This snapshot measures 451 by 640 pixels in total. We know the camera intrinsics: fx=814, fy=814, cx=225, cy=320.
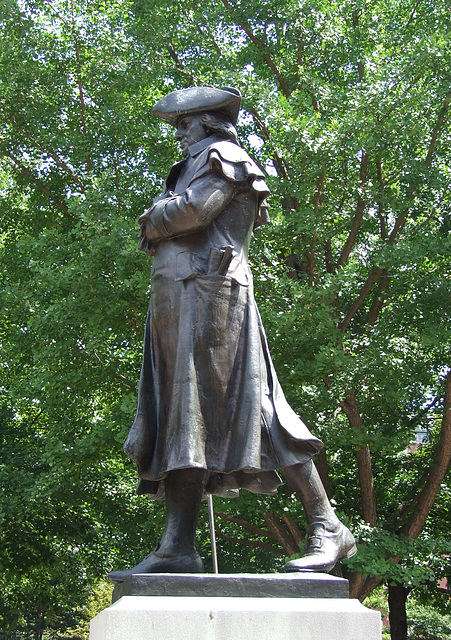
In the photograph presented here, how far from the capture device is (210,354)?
4.04 m

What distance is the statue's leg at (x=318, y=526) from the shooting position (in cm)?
380

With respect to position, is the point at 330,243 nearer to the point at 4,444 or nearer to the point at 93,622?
the point at 4,444

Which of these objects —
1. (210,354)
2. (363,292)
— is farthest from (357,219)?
(210,354)

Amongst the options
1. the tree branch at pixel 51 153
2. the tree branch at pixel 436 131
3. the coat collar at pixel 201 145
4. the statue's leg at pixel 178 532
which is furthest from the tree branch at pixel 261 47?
the statue's leg at pixel 178 532

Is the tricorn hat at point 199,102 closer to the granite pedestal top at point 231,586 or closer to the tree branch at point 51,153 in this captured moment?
the granite pedestal top at point 231,586

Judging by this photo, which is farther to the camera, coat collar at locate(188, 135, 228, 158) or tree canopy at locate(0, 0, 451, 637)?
tree canopy at locate(0, 0, 451, 637)

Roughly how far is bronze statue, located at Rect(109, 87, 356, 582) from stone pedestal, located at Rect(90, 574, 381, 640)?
13.8 inches

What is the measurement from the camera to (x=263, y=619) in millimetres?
3188

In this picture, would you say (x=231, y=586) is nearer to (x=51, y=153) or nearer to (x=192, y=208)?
(x=192, y=208)

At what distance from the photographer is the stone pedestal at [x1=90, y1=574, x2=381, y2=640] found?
310 centimetres

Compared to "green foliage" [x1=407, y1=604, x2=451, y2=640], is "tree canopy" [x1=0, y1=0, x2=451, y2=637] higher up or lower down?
higher up

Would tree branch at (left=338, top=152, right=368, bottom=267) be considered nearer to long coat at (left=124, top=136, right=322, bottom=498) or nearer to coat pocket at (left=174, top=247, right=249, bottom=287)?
long coat at (left=124, top=136, right=322, bottom=498)

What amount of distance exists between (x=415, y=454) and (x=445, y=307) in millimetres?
5410

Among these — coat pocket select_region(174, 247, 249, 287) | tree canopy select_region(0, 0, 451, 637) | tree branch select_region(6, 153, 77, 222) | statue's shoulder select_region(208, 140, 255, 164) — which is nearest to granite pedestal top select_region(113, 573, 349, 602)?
coat pocket select_region(174, 247, 249, 287)
